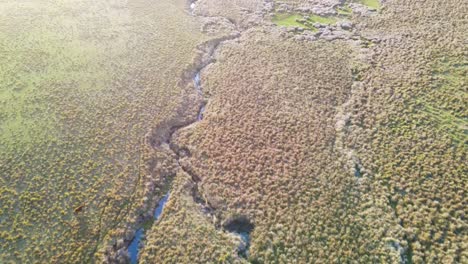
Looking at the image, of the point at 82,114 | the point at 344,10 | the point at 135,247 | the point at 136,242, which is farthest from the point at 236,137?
the point at 344,10

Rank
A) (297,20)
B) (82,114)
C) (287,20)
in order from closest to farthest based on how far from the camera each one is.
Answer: (82,114) < (297,20) < (287,20)

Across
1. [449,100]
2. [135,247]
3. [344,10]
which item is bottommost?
[135,247]

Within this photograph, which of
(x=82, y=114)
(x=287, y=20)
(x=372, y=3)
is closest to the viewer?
(x=82, y=114)

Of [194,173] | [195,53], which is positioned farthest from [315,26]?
[194,173]

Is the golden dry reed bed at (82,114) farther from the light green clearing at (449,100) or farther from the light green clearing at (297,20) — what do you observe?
the light green clearing at (449,100)

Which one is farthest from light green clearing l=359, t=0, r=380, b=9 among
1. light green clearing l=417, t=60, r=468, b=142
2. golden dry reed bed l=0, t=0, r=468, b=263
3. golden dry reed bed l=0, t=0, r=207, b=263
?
golden dry reed bed l=0, t=0, r=207, b=263

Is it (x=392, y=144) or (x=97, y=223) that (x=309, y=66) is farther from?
(x=97, y=223)

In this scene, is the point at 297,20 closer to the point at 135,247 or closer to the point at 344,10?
the point at 344,10

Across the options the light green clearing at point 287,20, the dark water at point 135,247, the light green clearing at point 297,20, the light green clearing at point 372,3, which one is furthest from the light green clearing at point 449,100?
the dark water at point 135,247

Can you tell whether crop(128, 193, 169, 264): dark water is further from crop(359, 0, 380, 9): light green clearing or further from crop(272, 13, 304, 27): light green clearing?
crop(359, 0, 380, 9): light green clearing
